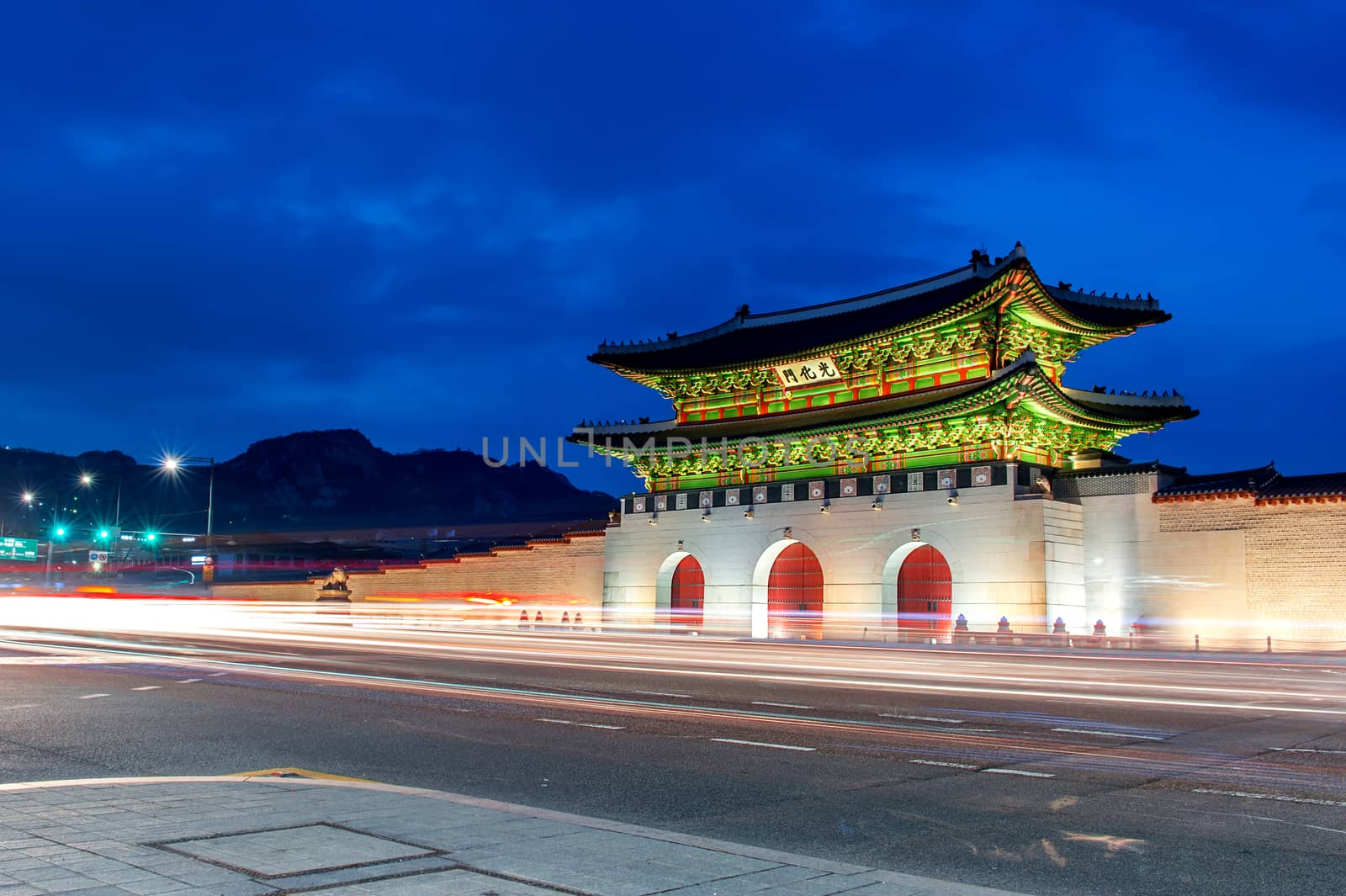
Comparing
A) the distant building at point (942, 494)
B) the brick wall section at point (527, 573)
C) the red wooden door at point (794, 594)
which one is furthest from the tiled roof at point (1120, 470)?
the brick wall section at point (527, 573)

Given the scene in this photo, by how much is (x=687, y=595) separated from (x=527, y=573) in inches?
293

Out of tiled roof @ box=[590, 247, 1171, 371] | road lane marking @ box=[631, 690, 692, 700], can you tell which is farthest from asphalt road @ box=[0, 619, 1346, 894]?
tiled roof @ box=[590, 247, 1171, 371]

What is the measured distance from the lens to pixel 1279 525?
3112 centimetres

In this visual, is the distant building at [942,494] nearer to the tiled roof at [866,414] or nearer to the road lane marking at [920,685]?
the tiled roof at [866,414]

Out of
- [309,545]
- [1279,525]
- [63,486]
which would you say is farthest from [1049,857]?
[63,486]

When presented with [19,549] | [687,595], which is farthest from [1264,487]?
[19,549]

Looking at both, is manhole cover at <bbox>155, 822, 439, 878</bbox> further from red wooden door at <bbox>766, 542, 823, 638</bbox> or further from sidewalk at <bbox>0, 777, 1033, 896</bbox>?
red wooden door at <bbox>766, 542, 823, 638</bbox>

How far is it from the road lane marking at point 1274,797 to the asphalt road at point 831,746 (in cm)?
3

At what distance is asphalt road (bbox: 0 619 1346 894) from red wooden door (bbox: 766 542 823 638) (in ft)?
49.4

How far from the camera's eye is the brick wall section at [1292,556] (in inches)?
1182

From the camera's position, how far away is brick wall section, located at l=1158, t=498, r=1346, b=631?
98.5 ft

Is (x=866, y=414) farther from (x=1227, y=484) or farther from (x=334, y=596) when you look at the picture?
(x=334, y=596)

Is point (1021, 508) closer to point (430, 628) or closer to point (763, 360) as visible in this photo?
point (763, 360)

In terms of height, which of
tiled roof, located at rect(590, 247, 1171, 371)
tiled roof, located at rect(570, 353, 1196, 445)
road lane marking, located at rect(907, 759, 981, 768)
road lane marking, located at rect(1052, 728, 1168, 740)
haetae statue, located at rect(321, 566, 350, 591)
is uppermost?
tiled roof, located at rect(590, 247, 1171, 371)
